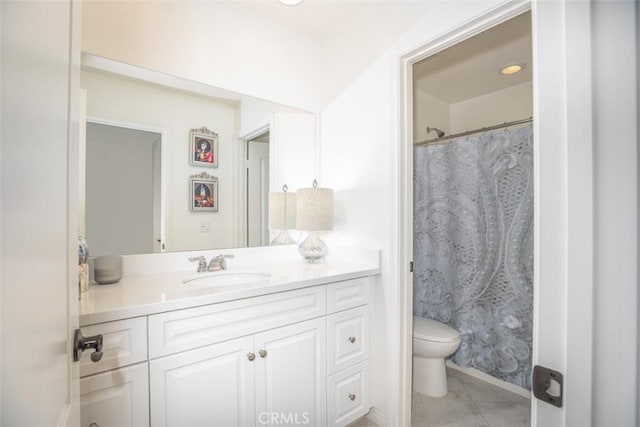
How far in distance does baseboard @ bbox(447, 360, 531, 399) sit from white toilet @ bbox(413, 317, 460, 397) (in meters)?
0.36

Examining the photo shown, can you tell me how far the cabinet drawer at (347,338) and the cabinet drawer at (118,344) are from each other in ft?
2.68

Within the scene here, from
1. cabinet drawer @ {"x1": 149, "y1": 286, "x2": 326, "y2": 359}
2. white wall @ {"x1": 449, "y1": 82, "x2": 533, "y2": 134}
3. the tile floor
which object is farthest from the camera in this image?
white wall @ {"x1": 449, "y1": 82, "x2": 533, "y2": 134}

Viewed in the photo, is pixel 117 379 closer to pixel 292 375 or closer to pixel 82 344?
pixel 82 344

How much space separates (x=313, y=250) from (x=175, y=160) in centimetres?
95

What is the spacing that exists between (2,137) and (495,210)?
2337 millimetres

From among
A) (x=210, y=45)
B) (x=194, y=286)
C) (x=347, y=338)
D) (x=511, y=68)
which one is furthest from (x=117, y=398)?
(x=511, y=68)

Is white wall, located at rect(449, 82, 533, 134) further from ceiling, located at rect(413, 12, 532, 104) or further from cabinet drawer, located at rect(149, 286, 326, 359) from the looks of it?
cabinet drawer, located at rect(149, 286, 326, 359)

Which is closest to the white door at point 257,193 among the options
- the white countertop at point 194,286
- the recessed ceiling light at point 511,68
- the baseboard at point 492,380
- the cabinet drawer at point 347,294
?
the white countertop at point 194,286

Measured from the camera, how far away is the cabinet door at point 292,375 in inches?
50.7

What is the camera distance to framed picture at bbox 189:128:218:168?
171 centimetres

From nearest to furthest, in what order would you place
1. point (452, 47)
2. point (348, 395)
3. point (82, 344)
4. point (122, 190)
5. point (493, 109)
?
point (82, 344), point (122, 190), point (348, 395), point (452, 47), point (493, 109)

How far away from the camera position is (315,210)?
5.99 feet

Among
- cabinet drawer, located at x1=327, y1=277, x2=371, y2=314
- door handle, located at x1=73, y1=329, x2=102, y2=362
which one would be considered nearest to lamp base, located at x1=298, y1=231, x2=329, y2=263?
cabinet drawer, located at x1=327, y1=277, x2=371, y2=314

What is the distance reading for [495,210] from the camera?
6.79 feet
